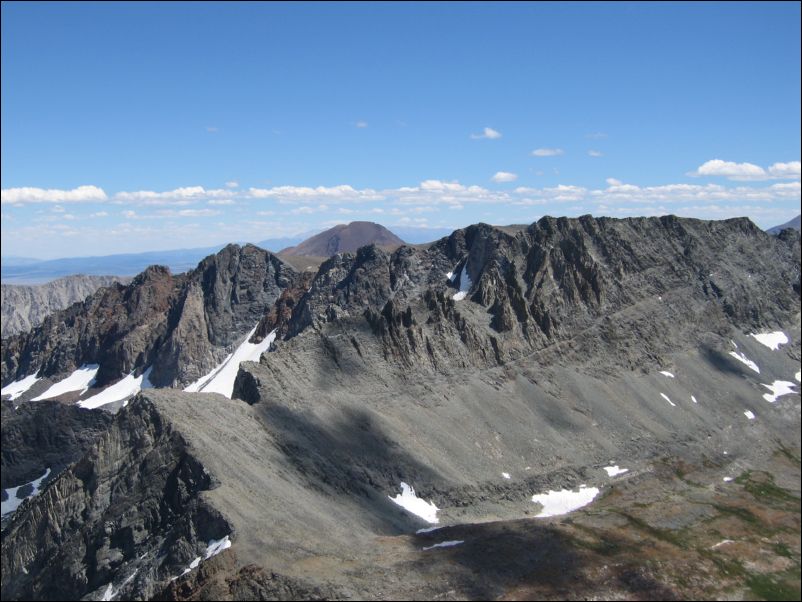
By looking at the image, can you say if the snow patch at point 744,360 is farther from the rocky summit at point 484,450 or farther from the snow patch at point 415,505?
the snow patch at point 415,505

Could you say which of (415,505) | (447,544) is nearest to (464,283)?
(415,505)

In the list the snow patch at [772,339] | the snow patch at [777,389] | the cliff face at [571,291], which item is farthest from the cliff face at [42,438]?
the snow patch at [772,339]

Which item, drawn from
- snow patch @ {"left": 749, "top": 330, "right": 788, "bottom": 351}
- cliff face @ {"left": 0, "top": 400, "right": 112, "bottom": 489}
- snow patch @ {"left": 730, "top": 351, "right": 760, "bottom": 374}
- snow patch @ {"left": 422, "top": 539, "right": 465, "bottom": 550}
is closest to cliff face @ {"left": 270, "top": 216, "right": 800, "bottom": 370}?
snow patch @ {"left": 749, "top": 330, "right": 788, "bottom": 351}

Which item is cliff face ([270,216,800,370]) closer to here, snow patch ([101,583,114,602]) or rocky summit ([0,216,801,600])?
rocky summit ([0,216,801,600])

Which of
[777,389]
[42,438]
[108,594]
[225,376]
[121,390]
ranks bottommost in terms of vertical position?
[121,390]

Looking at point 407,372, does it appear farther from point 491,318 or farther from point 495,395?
point 491,318

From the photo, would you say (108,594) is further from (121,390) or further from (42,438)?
(121,390)
